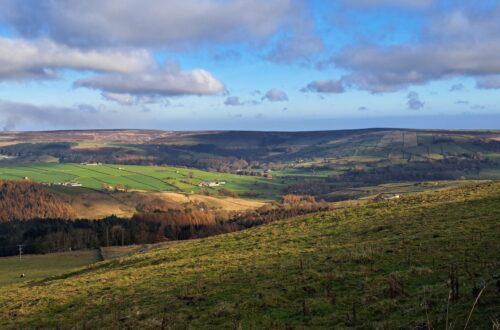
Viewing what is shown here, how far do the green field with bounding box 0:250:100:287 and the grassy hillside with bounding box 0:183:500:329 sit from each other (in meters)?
22.8

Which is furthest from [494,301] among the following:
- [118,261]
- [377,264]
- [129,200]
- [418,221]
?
[129,200]

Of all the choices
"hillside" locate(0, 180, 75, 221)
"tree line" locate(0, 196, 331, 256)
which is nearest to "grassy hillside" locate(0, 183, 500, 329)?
"tree line" locate(0, 196, 331, 256)

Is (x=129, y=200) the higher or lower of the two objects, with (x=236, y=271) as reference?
lower

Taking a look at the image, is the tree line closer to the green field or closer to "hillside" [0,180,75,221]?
the green field

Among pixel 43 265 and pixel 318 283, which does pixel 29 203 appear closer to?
pixel 43 265

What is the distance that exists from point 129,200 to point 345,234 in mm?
161779

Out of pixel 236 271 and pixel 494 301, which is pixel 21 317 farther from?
pixel 494 301

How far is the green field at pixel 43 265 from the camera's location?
184ft

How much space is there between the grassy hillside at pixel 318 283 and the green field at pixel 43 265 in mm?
22791

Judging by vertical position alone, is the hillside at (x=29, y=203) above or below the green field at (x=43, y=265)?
below

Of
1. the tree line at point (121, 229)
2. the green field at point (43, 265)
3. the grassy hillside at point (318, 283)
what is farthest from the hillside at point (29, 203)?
the grassy hillside at point (318, 283)

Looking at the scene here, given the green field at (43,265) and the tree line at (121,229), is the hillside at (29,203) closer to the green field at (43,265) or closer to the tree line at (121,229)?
the tree line at (121,229)

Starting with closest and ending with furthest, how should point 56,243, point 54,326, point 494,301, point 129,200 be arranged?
1. point 494,301
2. point 54,326
3. point 56,243
4. point 129,200

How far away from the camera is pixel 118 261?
45688mm
